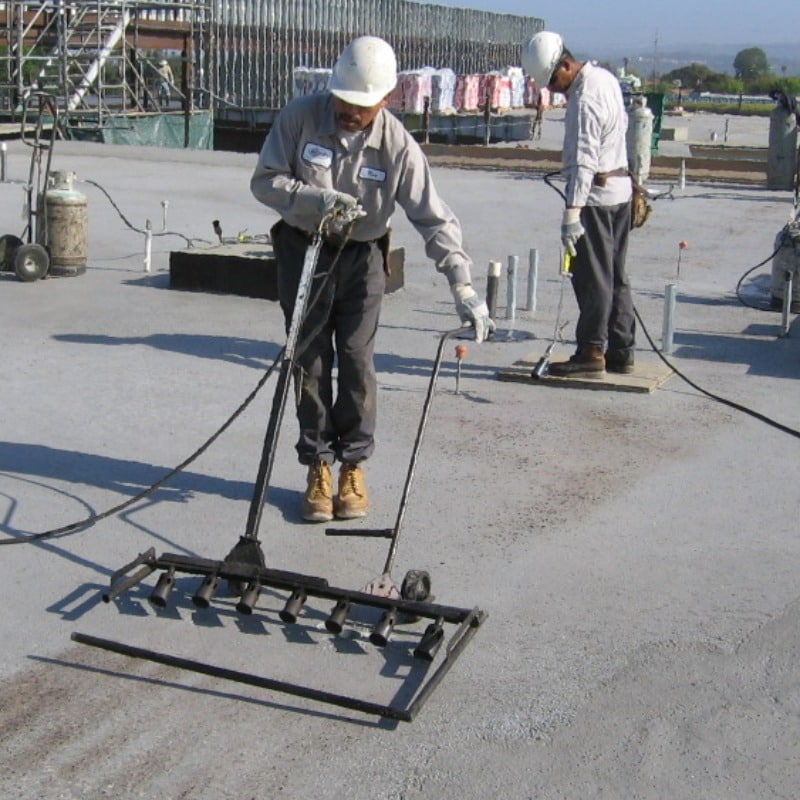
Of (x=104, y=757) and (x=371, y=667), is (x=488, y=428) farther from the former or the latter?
(x=104, y=757)

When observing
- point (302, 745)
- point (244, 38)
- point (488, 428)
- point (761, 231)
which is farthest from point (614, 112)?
point (244, 38)

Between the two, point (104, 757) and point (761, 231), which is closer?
point (104, 757)

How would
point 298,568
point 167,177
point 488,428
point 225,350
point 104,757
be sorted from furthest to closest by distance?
point 167,177 → point 225,350 → point 488,428 → point 298,568 → point 104,757

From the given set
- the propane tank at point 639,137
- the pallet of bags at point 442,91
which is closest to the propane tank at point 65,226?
the propane tank at point 639,137

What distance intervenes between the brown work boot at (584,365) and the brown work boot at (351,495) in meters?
2.74

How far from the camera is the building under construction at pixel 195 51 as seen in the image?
28109 millimetres

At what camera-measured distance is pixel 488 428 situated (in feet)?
24.2

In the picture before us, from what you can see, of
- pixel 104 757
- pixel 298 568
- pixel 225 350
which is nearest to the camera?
pixel 104 757

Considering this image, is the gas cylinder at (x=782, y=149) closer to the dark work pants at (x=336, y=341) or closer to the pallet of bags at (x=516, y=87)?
the dark work pants at (x=336, y=341)

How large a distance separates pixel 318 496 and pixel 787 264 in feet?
20.0

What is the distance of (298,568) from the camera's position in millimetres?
5254

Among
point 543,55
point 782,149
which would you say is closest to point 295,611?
point 543,55

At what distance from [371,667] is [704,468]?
113 inches

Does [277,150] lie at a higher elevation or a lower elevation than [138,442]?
higher
